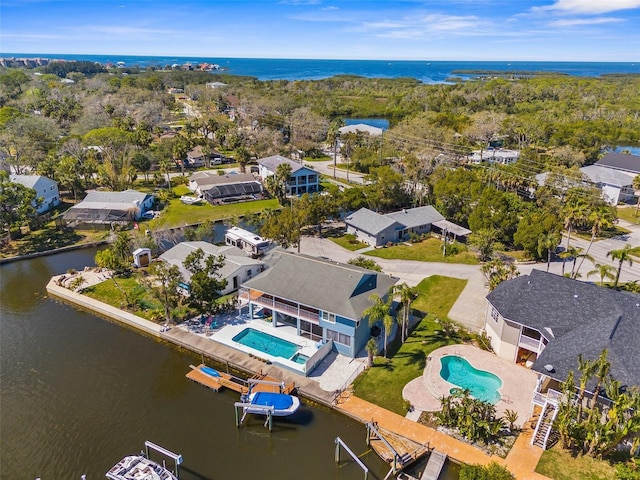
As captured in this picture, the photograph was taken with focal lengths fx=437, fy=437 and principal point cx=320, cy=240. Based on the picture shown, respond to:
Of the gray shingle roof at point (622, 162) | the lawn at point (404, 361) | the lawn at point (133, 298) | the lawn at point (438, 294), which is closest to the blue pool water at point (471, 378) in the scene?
the lawn at point (404, 361)

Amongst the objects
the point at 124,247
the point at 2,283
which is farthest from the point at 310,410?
the point at 2,283

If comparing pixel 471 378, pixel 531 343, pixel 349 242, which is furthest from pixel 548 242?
pixel 349 242

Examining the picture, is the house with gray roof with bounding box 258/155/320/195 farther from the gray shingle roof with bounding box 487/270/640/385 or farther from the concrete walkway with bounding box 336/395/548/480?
the concrete walkway with bounding box 336/395/548/480

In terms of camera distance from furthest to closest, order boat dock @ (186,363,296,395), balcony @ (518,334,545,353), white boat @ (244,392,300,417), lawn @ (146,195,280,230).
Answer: lawn @ (146,195,280,230) → balcony @ (518,334,545,353) → boat dock @ (186,363,296,395) → white boat @ (244,392,300,417)

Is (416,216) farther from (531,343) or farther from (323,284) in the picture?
(531,343)

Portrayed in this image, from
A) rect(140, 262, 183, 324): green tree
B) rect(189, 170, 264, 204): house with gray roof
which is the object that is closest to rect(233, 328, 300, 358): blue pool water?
rect(140, 262, 183, 324): green tree

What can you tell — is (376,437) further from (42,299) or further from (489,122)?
(489,122)
